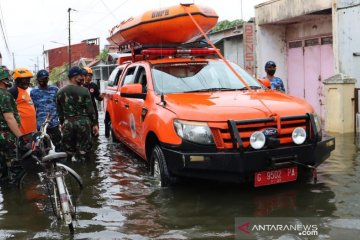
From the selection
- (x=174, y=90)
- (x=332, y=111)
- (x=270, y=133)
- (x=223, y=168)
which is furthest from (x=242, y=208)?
(x=332, y=111)

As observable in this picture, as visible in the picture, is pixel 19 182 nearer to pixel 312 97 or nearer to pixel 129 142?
pixel 129 142

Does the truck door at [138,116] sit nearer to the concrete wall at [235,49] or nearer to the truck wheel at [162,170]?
the truck wheel at [162,170]

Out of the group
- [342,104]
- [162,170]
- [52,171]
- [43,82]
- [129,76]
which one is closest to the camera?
[52,171]

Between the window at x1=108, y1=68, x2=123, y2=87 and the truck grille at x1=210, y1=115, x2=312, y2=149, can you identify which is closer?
the truck grille at x1=210, y1=115, x2=312, y2=149

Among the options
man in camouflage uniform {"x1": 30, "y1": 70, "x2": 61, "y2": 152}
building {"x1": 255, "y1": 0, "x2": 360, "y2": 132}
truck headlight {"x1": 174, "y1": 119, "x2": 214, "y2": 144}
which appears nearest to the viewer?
truck headlight {"x1": 174, "y1": 119, "x2": 214, "y2": 144}

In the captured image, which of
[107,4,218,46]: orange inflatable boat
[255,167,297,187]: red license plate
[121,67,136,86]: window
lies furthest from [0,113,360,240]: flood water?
[107,4,218,46]: orange inflatable boat

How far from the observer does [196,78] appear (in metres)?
6.12

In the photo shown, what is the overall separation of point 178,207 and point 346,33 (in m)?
7.31

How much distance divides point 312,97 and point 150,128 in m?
8.73

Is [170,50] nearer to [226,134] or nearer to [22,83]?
[22,83]

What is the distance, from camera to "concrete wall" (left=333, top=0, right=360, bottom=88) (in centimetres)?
1014

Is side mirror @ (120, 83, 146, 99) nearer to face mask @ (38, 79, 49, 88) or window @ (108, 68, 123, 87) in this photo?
face mask @ (38, 79, 49, 88)

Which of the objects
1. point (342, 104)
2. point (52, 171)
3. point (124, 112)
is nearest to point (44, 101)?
point (124, 112)

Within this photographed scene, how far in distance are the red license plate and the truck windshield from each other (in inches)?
58.3
